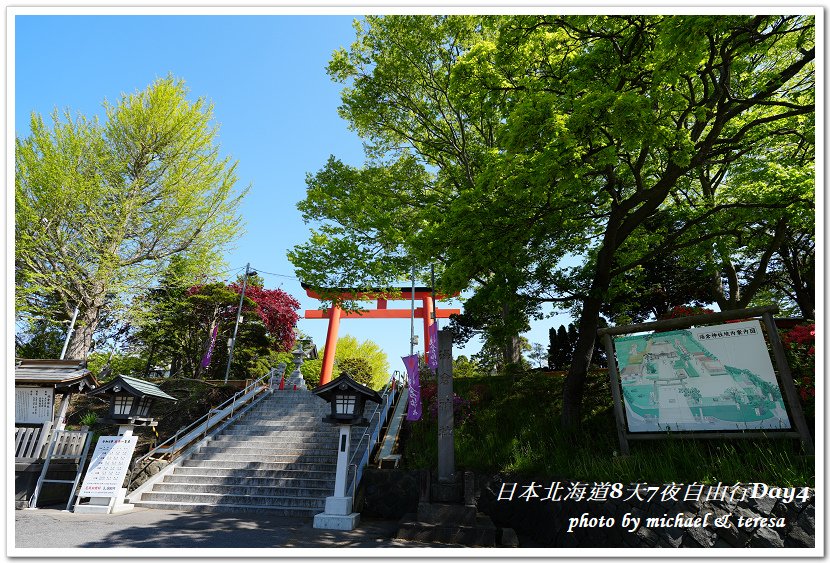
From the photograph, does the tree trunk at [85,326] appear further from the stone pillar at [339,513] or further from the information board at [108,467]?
the stone pillar at [339,513]

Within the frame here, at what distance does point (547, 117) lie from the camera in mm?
6336

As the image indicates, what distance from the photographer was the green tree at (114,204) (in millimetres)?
14344

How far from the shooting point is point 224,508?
320 inches

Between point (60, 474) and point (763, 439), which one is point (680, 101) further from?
point (60, 474)

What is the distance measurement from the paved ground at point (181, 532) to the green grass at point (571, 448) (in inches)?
96.1

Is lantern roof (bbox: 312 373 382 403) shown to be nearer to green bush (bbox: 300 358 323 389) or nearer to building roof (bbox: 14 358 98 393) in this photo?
building roof (bbox: 14 358 98 393)

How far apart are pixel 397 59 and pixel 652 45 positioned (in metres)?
7.90

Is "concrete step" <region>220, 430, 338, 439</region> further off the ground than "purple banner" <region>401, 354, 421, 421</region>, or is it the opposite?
"purple banner" <region>401, 354, 421, 421</region>

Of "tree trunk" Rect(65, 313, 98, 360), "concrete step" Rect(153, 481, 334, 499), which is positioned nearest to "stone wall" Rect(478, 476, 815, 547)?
"concrete step" Rect(153, 481, 334, 499)

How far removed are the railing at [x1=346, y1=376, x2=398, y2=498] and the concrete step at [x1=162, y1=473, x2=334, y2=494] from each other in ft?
2.48

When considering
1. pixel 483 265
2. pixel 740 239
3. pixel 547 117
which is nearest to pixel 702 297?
pixel 740 239

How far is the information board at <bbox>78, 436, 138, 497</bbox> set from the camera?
766 cm

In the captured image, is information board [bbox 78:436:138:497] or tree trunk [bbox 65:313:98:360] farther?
tree trunk [bbox 65:313:98:360]

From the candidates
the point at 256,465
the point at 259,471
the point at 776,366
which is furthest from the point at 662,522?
the point at 256,465
